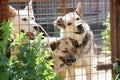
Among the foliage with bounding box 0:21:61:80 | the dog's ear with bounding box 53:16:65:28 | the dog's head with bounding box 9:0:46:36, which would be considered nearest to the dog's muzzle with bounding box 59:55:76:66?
the dog's ear with bounding box 53:16:65:28

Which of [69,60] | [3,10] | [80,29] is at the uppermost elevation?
[3,10]

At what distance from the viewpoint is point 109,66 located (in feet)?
11.9

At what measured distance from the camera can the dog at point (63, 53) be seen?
433 centimetres

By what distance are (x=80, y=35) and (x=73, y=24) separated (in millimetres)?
221

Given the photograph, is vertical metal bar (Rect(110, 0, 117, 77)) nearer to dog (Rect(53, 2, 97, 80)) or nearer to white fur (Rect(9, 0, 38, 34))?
dog (Rect(53, 2, 97, 80))

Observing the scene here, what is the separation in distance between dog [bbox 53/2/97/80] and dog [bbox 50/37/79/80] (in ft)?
0.22

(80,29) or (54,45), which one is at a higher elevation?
(80,29)

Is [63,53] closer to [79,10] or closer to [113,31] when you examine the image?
[79,10]

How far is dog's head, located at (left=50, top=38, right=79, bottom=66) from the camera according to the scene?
14.5 feet

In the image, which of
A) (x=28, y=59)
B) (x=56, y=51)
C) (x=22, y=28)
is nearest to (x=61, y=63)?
(x=56, y=51)

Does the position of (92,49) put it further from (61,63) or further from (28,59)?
(28,59)

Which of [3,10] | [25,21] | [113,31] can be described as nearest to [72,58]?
[25,21]

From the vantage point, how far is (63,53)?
4492 mm

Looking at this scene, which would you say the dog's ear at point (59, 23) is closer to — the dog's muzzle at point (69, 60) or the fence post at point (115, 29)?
the dog's muzzle at point (69, 60)
